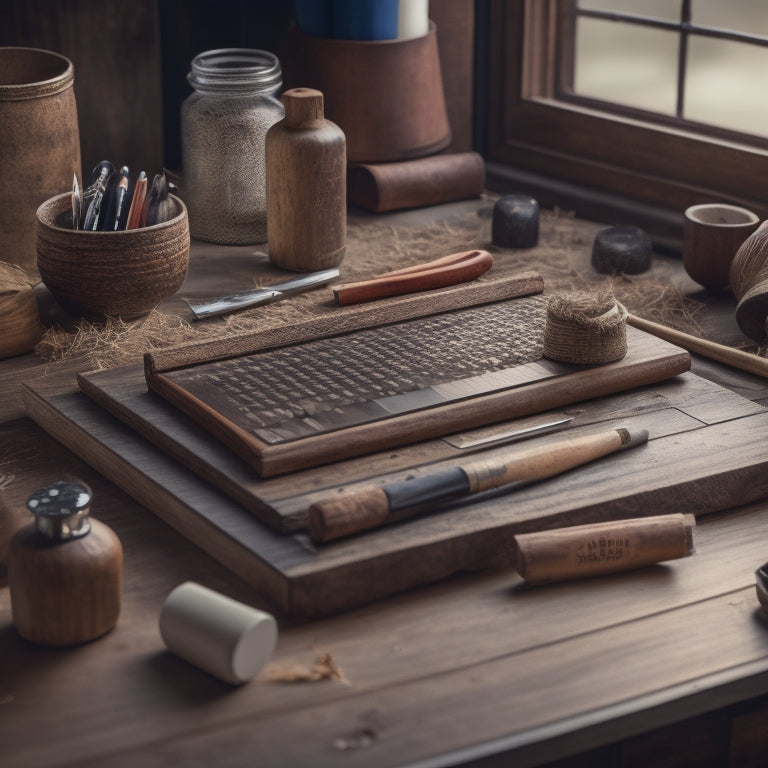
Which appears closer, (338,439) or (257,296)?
(338,439)

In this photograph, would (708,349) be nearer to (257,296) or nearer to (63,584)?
(257,296)

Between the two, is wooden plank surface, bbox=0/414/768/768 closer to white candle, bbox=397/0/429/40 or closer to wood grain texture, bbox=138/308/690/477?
wood grain texture, bbox=138/308/690/477

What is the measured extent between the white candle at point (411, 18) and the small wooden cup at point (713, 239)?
50cm

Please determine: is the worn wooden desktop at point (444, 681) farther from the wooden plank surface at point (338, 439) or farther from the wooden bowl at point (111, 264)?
the wooden bowl at point (111, 264)

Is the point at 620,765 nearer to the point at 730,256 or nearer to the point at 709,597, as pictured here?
the point at 709,597

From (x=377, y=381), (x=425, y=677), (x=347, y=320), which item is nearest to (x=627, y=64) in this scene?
(x=347, y=320)

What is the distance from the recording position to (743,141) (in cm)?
188

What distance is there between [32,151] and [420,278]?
507 millimetres

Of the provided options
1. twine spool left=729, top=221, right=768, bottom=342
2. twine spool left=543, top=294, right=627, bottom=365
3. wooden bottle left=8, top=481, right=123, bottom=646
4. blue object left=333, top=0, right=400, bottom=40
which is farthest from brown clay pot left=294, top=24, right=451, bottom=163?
wooden bottle left=8, top=481, right=123, bottom=646

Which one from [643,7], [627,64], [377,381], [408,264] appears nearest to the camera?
[377,381]

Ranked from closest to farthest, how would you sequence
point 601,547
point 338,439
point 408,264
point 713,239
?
1. point 601,547
2. point 338,439
3. point 713,239
4. point 408,264

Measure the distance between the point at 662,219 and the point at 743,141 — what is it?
6.0 inches

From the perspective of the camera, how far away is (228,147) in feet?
5.80

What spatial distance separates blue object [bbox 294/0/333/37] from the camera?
1.91 m
